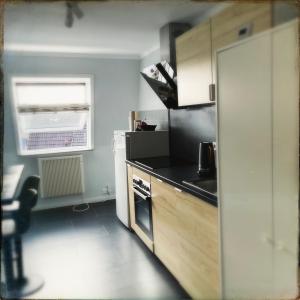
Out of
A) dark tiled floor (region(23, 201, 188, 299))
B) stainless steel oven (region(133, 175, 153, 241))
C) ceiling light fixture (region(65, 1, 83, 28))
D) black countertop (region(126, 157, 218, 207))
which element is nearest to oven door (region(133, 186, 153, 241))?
stainless steel oven (region(133, 175, 153, 241))

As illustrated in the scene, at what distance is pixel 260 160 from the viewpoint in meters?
0.86

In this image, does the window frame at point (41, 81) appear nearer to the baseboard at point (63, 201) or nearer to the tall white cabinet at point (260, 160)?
the baseboard at point (63, 201)

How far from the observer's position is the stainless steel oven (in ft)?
7.20

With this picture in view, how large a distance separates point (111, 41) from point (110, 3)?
12cm

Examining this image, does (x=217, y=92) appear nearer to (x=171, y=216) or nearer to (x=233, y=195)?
(x=233, y=195)

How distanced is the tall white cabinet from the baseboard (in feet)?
1.39

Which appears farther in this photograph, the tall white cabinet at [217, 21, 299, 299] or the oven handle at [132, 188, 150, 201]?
the oven handle at [132, 188, 150, 201]

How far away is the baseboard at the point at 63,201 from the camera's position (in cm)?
81

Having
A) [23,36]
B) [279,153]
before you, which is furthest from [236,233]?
[23,36]

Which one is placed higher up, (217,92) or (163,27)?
(163,27)

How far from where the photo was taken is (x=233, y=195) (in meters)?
0.95

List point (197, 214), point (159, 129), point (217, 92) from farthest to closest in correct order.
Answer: point (197, 214)
point (159, 129)
point (217, 92)

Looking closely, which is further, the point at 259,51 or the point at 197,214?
the point at 197,214

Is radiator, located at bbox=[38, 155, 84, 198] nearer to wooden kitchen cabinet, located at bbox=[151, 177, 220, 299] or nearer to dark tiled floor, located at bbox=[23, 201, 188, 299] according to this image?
dark tiled floor, located at bbox=[23, 201, 188, 299]
